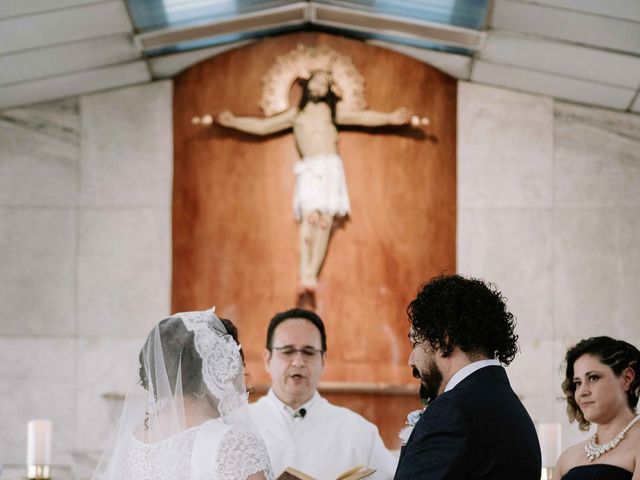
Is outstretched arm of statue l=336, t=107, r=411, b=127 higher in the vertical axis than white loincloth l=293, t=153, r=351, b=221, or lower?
higher

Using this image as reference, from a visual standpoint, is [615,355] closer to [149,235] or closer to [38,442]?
[38,442]

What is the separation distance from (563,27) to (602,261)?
1720mm

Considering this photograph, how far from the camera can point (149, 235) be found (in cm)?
754

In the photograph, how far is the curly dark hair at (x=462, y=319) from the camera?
9.48ft

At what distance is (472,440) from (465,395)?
0.40ft

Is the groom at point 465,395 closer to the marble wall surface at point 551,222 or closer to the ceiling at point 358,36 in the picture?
the ceiling at point 358,36

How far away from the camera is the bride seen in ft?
9.35

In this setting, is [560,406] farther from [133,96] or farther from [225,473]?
[225,473]

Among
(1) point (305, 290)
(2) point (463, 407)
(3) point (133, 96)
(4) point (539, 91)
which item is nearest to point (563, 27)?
(4) point (539, 91)

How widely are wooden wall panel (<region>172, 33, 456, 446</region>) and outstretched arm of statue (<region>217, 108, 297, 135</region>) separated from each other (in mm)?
127

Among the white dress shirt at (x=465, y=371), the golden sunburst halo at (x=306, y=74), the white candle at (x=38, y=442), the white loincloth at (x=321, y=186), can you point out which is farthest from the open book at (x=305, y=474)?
the golden sunburst halo at (x=306, y=74)

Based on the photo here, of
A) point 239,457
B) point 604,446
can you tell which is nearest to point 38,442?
point 239,457

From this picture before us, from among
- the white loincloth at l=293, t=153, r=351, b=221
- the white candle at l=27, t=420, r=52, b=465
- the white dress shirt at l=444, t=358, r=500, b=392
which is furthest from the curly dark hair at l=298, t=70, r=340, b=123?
the white dress shirt at l=444, t=358, r=500, b=392

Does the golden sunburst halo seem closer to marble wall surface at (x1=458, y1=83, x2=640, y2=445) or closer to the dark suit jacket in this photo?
marble wall surface at (x1=458, y1=83, x2=640, y2=445)
